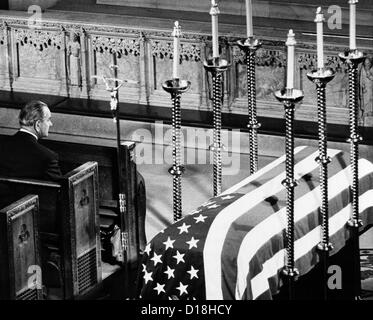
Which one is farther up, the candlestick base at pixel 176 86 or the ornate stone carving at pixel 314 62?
the candlestick base at pixel 176 86

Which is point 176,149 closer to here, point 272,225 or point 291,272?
point 272,225

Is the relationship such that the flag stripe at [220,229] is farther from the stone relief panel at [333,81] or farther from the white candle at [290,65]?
the stone relief panel at [333,81]

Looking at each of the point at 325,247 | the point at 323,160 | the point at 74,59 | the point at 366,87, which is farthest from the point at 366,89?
the point at 323,160

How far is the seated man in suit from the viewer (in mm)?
8500

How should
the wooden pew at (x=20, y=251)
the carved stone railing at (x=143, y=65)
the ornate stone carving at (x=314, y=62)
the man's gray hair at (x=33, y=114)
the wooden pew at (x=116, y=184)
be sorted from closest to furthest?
1. the wooden pew at (x=20, y=251)
2. the wooden pew at (x=116, y=184)
3. the man's gray hair at (x=33, y=114)
4. the ornate stone carving at (x=314, y=62)
5. the carved stone railing at (x=143, y=65)

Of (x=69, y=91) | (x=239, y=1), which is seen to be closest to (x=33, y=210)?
(x=69, y=91)

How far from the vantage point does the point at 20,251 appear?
7.57 metres

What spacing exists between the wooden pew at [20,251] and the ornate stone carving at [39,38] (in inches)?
199

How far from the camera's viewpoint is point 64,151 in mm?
8930

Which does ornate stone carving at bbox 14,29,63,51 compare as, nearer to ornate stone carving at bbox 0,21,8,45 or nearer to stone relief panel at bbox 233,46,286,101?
ornate stone carving at bbox 0,21,8,45

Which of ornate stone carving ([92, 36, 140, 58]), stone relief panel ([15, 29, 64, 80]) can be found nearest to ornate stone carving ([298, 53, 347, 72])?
ornate stone carving ([92, 36, 140, 58])

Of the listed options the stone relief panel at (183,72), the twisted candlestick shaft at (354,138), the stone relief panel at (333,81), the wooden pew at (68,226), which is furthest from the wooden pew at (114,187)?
the stone relief panel at (183,72)

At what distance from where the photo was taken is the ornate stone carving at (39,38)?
12516mm
